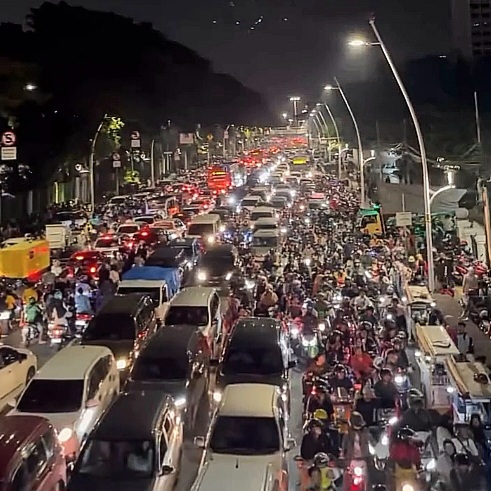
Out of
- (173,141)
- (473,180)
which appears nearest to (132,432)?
(473,180)

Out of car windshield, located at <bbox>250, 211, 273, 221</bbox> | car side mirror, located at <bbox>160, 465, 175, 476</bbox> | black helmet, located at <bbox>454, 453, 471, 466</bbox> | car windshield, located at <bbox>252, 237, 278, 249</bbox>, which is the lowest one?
car side mirror, located at <bbox>160, 465, 175, 476</bbox>

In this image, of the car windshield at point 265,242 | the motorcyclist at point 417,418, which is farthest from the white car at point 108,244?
the motorcyclist at point 417,418

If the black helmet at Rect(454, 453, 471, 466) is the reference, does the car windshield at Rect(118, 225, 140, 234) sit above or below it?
above

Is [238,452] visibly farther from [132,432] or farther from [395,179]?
[395,179]

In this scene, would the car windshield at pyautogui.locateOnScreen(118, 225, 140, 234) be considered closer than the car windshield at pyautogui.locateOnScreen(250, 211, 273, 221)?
Yes

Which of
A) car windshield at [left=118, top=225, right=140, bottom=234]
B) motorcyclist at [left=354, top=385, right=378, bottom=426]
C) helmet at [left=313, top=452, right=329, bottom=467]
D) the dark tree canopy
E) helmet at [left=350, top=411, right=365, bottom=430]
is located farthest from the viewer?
the dark tree canopy

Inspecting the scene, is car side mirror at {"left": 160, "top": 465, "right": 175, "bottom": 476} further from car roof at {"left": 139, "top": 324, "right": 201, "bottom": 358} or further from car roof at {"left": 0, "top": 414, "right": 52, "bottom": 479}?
car roof at {"left": 139, "top": 324, "right": 201, "bottom": 358}

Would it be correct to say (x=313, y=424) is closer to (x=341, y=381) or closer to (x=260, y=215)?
(x=341, y=381)

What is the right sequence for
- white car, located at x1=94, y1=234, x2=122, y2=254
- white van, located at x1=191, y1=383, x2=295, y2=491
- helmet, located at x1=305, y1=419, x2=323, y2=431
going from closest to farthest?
white van, located at x1=191, y1=383, x2=295, y2=491, helmet, located at x1=305, y1=419, x2=323, y2=431, white car, located at x1=94, y1=234, x2=122, y2=254

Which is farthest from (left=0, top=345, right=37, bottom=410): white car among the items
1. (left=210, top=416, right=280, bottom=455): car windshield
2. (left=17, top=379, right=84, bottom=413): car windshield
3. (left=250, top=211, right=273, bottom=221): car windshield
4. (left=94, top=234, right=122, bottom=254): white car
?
(left=250, top=211, right=273, bottom=221): car windshield
